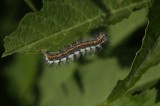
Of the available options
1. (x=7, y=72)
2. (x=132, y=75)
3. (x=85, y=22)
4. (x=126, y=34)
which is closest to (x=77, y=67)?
(x=126, y=34)

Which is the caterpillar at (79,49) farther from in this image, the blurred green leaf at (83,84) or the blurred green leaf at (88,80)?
the blurred green leaf at (83,84)

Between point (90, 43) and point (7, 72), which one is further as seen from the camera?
point (7, 72)

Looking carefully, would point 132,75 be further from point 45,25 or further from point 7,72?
point 7,72

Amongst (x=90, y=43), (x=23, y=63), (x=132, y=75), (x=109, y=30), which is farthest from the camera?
(x=23, y=63)

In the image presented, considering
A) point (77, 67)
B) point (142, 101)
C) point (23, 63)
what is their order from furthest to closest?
point (23, 63) < point (77, 67) < point (142, 101)

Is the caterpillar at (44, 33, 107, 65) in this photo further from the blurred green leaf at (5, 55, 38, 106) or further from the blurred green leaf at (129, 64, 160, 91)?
the blurred green leaf at (5, 55, 38, 106)

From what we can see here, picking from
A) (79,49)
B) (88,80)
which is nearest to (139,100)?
(79,49)

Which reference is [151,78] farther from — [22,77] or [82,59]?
[22,77]
